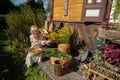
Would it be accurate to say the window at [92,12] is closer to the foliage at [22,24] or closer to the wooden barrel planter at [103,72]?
the wooden barrel planter at [103,72]

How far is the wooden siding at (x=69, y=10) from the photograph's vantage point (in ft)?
26.1

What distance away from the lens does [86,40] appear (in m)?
7.27

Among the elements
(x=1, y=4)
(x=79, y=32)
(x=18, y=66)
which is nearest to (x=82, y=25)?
(x=79, y=32)

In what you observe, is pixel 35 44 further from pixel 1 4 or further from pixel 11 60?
pixel 1 4

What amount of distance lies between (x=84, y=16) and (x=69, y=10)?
1623 millimetres

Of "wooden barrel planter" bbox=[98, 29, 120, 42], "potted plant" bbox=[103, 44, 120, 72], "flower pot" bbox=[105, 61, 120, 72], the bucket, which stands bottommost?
the bucket

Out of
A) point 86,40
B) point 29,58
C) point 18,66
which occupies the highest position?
point 86,40

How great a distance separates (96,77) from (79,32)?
3304 millimetres

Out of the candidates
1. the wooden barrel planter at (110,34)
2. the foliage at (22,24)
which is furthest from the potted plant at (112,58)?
the foliage at (22,24)

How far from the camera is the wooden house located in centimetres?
634

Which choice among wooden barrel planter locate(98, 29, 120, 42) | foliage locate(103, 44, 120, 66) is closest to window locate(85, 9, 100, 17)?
wooden barrel planter locate(98, 29, 120, 42)

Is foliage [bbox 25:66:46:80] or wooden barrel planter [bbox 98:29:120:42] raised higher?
wooden barrel planter [bbox 98:29:120:42]

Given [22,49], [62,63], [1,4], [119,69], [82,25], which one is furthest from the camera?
[1,4]

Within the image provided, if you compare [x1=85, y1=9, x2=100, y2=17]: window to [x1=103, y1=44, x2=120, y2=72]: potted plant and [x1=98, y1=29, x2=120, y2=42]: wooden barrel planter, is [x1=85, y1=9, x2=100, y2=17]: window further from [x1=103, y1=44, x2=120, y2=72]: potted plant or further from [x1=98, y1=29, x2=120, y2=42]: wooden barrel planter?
[x1=103, y1=44, x2=120, y2=72]: potted plant
